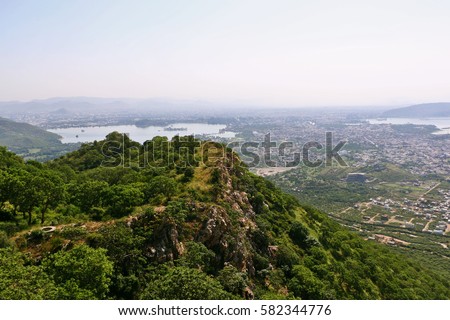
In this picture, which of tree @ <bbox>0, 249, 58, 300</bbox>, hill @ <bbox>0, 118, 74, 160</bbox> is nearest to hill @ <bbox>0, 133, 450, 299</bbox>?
tree @ <bbox>0, 249, 58, 300</bbox>

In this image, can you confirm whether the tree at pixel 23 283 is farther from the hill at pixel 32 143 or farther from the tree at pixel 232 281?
the hill at pixel 32 143

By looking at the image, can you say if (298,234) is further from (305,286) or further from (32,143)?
(32,143)

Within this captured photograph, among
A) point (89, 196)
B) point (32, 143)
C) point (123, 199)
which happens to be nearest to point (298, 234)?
point (123, 199)

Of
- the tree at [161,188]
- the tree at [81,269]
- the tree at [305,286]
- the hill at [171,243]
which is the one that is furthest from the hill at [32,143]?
the tree at [305,286]

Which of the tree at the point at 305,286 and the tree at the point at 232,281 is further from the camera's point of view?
the tree at the point at 305,286

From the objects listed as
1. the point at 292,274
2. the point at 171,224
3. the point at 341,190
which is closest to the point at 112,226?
the point at 171,224

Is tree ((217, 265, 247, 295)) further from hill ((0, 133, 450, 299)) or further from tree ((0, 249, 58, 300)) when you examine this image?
tree ((0, 249, 58, 300))

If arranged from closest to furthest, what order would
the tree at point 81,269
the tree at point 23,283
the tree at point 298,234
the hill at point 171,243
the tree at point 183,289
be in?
1. the tree at point 23,283
2. the tree at point 183,289
3. the tree at point 81,269
4. the hill at point 171,243
5. the tree at point 298,234
